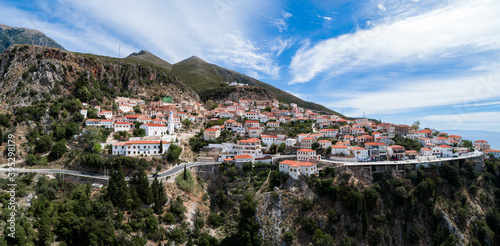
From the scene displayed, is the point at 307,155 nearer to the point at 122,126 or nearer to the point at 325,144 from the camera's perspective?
the point at 325,144

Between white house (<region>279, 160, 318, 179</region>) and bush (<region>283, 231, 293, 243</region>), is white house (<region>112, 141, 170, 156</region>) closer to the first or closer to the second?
white house (<region>279, 160, 318, 179</region>)

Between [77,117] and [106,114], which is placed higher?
[106,114]

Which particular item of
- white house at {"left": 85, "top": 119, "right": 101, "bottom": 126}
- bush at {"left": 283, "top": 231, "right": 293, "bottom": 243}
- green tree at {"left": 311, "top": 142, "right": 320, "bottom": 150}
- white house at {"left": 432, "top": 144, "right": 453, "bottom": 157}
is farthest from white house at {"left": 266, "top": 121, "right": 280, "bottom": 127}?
white house at {"left": 85, "top": 119, "right": 101, "bottom": 126}

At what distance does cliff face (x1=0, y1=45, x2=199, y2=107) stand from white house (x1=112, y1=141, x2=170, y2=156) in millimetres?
27968

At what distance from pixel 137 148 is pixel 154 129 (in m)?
10.6

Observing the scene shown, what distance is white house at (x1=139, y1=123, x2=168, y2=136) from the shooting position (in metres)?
50.1

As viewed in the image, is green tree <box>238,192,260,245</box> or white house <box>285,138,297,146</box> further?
white house <box>285,138,297,146</box>

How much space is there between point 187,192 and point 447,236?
3947cm

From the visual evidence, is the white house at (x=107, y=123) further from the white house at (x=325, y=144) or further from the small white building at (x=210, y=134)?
the white house at (x=325, y=144)

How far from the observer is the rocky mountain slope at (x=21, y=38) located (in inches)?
4173

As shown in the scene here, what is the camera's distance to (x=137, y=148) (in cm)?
4094

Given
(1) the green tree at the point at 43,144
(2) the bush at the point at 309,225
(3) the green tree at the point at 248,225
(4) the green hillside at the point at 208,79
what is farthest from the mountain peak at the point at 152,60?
(2) the bush at the point at 309,225

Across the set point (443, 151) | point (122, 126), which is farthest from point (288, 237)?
point (122, 126)

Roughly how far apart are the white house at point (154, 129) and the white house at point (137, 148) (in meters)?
8.93
